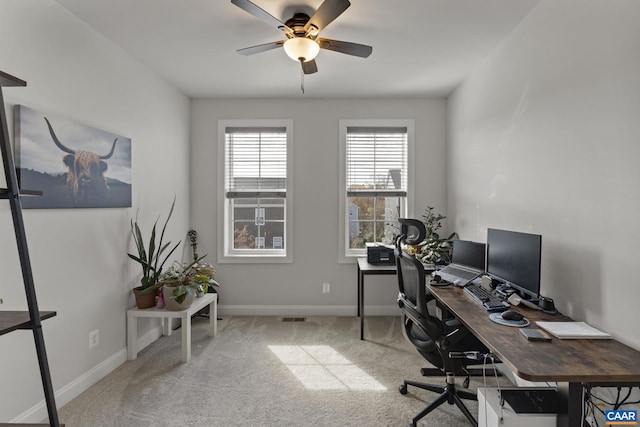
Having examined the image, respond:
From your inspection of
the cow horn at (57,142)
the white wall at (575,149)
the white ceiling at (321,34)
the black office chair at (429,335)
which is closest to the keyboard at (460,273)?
the white wall at (575,149)

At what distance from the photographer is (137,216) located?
10.9 ft

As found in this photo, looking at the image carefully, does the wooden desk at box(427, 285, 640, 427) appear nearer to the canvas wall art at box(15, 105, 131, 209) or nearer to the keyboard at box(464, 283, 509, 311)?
the keyboard at box(464, 283, 509, 311)

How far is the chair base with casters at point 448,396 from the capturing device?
2.17m

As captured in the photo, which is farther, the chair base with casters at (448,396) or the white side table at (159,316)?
the white side table at (159,316)

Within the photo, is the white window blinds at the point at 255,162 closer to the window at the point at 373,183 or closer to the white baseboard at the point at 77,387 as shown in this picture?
the window at the point at 373,183

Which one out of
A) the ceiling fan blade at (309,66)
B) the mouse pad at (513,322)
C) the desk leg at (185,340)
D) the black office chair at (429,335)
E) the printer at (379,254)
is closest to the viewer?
the mouse pad at (513,322)

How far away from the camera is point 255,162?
4492 mm

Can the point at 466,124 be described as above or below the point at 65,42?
below

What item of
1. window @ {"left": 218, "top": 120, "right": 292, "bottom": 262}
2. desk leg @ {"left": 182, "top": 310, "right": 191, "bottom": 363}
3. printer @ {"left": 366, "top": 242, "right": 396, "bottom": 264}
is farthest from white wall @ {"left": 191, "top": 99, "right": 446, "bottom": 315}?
desk leg @ {"left": 182, "top": 310, "right": 191, "bottom": 363}

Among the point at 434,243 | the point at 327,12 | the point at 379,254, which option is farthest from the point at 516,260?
the point at 327,12

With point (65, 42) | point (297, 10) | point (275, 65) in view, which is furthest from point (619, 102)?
point (65, 42)

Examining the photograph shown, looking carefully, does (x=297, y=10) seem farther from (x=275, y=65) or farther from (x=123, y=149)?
(x=123, y=149)

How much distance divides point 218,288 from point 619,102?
4.14 metres

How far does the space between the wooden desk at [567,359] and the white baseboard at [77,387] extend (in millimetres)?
2659
